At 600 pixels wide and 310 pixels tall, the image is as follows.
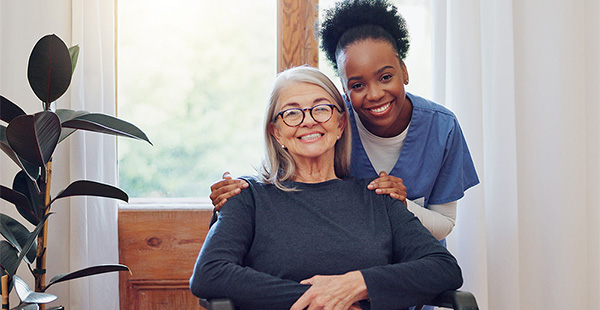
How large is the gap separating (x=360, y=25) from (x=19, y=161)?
1.18 metres

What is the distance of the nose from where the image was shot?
5.92 ft

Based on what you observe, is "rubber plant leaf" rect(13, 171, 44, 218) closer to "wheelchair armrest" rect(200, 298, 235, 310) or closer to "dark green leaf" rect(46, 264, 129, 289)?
"dark green leaf" rect(46, 264, 129, 289)

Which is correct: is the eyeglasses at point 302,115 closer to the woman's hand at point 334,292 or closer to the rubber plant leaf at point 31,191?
the woman's hand at point 334,292

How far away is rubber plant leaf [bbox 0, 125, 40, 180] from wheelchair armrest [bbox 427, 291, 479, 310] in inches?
50.6

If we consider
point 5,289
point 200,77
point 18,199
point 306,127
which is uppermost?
point 200,77

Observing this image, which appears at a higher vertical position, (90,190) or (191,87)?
(191,87)

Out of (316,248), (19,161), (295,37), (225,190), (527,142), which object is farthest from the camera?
(295,37)

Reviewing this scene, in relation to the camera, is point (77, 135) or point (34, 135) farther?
point (77, 135)

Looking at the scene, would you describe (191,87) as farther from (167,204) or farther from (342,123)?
(342,123)

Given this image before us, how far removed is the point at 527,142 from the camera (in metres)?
2.42

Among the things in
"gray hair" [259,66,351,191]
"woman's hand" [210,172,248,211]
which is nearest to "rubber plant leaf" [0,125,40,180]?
"woman's hand" [210,172,248,211]

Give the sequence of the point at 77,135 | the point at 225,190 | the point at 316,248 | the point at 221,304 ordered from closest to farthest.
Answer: the point at 221,304
the point at 316,248
the point at 225,190
the point at 77,135

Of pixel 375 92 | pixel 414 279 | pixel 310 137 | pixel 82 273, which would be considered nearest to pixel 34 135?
pixel 82 273

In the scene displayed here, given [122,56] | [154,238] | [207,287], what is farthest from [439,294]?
[122,56]
